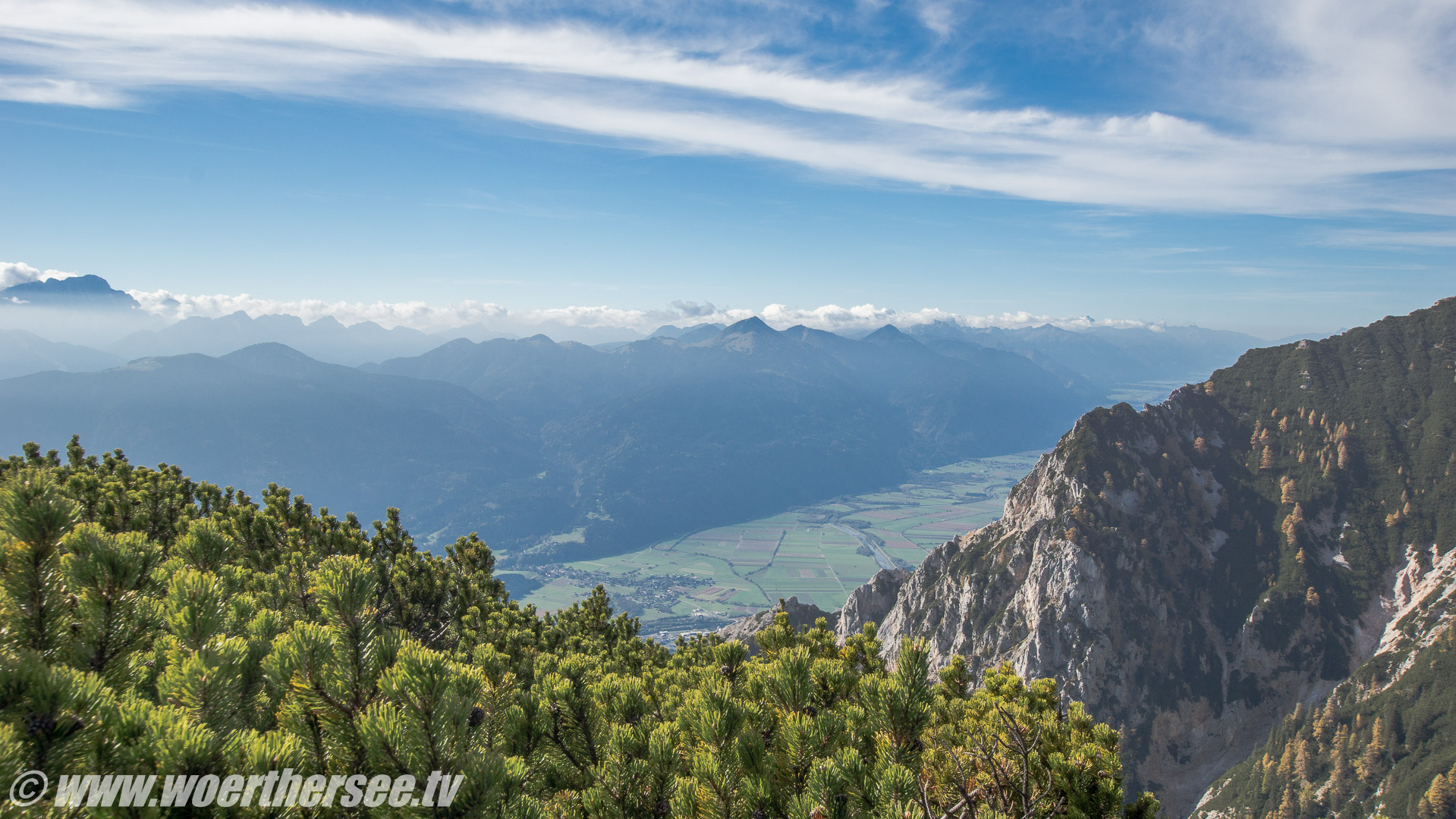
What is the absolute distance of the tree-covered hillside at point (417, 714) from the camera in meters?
3.56

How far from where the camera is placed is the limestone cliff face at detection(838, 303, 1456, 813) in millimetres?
136500

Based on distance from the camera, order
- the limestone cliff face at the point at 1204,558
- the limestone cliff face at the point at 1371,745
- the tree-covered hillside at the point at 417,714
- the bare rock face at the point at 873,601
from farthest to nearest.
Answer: the bare rock face at the point at 873,601 → the limestone cliff face at the point at 1204,558 → the limestone cliff face at the point at 1371,745 → the tree-covered hillside at the point at 417,714

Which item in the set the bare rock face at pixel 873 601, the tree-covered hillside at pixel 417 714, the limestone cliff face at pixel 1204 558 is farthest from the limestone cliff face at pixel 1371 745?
the tree-covered hillside at pixel 417 714

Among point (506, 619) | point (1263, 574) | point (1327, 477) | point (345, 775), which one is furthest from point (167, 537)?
point (1327, 477)

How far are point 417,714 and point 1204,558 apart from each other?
204 m

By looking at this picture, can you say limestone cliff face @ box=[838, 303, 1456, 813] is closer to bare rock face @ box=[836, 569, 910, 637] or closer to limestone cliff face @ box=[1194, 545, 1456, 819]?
bare rock face @ box=[836, 569, 910, 637]

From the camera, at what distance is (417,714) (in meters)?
4.11

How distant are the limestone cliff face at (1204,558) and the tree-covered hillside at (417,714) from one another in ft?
424

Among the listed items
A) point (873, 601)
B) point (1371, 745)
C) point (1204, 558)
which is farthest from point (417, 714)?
point (1204, 558)

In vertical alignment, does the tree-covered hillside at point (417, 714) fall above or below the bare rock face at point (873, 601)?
above

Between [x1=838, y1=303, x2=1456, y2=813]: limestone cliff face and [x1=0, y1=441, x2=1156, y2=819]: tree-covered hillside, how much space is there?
424 feet

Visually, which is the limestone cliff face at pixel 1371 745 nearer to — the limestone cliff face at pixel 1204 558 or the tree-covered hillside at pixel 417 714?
the limestone cliff face at pixel 1204 558

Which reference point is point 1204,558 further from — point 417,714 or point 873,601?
point 417,714

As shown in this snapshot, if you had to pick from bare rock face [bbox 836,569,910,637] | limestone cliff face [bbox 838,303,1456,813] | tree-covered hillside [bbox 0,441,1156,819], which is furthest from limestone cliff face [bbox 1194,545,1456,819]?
tree-covered hillside [bbox 0,441,1156,819]
